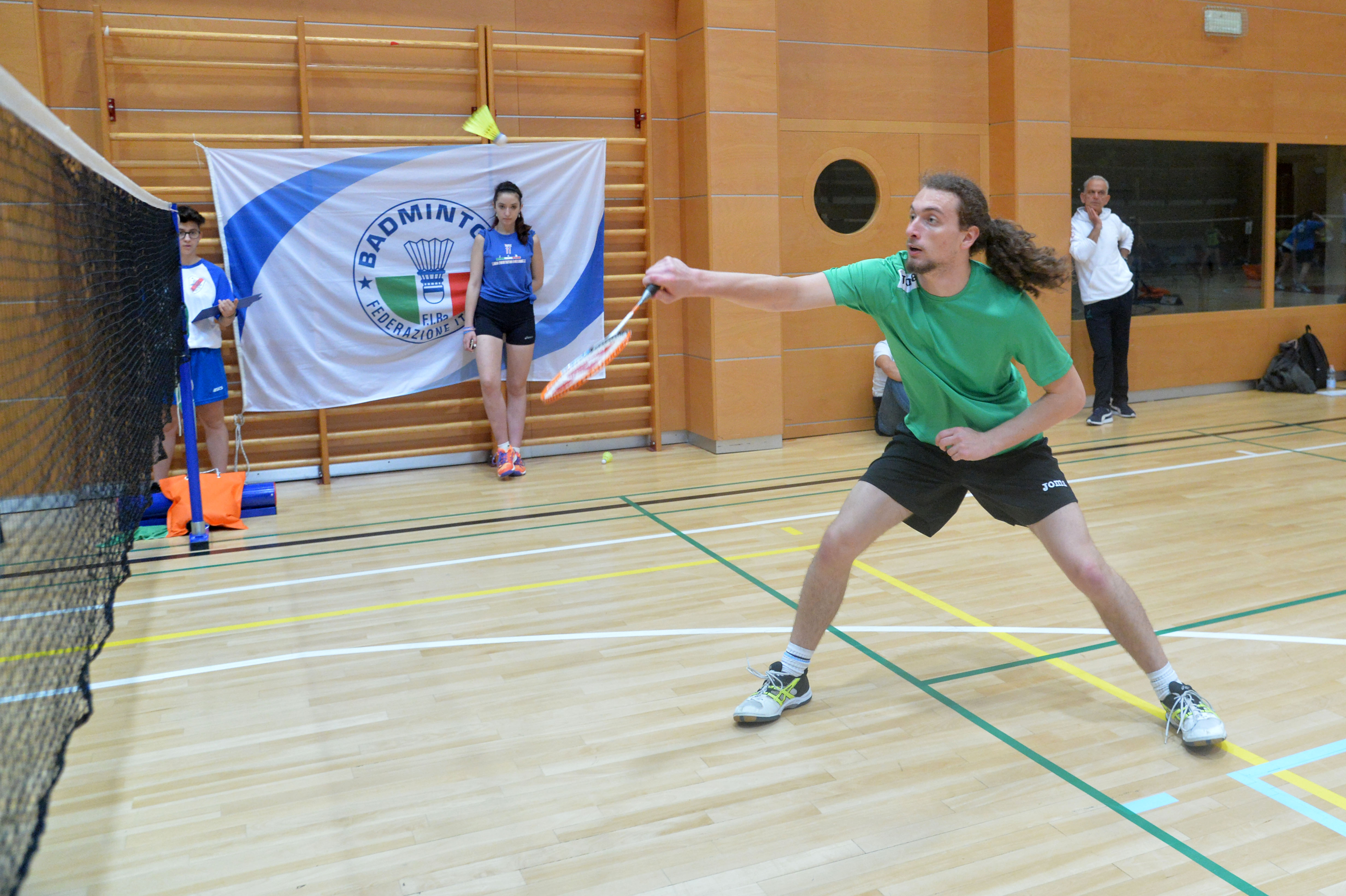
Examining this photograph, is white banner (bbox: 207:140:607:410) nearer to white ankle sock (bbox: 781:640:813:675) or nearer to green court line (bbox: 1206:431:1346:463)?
white ankle sock (bbox: 781:640:813:675)

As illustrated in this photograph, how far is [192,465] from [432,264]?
7.24 ft

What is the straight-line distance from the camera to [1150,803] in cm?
261

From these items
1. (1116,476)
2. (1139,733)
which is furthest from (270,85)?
(1139,733)

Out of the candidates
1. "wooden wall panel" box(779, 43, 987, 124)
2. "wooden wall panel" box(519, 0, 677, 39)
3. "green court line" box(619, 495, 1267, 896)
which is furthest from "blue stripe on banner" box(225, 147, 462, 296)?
"green court line" box(619, 495, 1267, 896)

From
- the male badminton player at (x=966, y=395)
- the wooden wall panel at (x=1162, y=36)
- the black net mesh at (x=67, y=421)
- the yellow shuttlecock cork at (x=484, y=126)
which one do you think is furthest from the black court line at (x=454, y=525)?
the wooden wall panel at (x=1162, y=36)

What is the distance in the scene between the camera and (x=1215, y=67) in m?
9.12

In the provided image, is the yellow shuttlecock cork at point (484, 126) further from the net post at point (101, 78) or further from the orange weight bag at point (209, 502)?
the orange weight bag at point (209, 502)

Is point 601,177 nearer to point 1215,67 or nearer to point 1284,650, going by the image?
point 1284,650

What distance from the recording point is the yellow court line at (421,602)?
13.1ft

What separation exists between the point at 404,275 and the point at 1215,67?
7.11 m

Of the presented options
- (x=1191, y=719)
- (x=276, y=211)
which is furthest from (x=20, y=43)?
(x=1191, y=719)

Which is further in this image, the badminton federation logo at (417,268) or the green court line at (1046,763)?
the badminton federation logo at (417,268)

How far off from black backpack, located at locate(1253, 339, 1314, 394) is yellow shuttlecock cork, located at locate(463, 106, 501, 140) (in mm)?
7156

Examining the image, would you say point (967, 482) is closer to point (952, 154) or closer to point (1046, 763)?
point (1046, 763)
